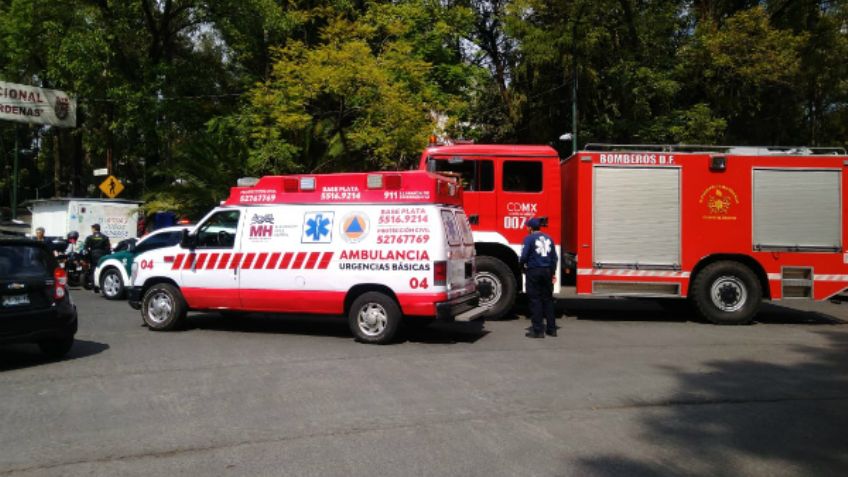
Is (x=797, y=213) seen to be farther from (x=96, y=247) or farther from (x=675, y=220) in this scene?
(x=96, y=247)

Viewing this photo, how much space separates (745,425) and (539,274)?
4.51 m

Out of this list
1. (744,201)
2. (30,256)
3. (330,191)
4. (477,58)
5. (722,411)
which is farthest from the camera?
(477,58)

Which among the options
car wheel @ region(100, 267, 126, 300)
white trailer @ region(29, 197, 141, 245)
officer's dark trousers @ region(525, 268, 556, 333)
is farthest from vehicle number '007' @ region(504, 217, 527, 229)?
white trailer @ region(29, 197, 141, 245)

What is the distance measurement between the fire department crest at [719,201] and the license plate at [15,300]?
10.1 m

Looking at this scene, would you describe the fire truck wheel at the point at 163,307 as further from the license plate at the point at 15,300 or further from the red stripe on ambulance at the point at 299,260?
the license plate at the point at 15,300

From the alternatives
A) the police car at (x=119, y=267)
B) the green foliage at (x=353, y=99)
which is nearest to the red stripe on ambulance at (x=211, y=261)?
the police car at (x=119, y=267)

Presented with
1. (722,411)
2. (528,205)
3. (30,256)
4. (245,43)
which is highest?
(245,43)

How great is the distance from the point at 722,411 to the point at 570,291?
5729mm

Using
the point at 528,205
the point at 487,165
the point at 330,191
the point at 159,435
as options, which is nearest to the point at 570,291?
the point at 528,205

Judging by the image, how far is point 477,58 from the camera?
89.8 feet

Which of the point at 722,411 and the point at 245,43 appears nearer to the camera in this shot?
the point at 722,411

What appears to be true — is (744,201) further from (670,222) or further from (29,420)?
(29,420)

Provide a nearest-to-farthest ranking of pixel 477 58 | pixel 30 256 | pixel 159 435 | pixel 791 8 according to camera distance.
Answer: pixel 159 435 → pixel 30 256 → pixel 791 8 → pixel 477 58

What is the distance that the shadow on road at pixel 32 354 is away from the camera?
823cm
